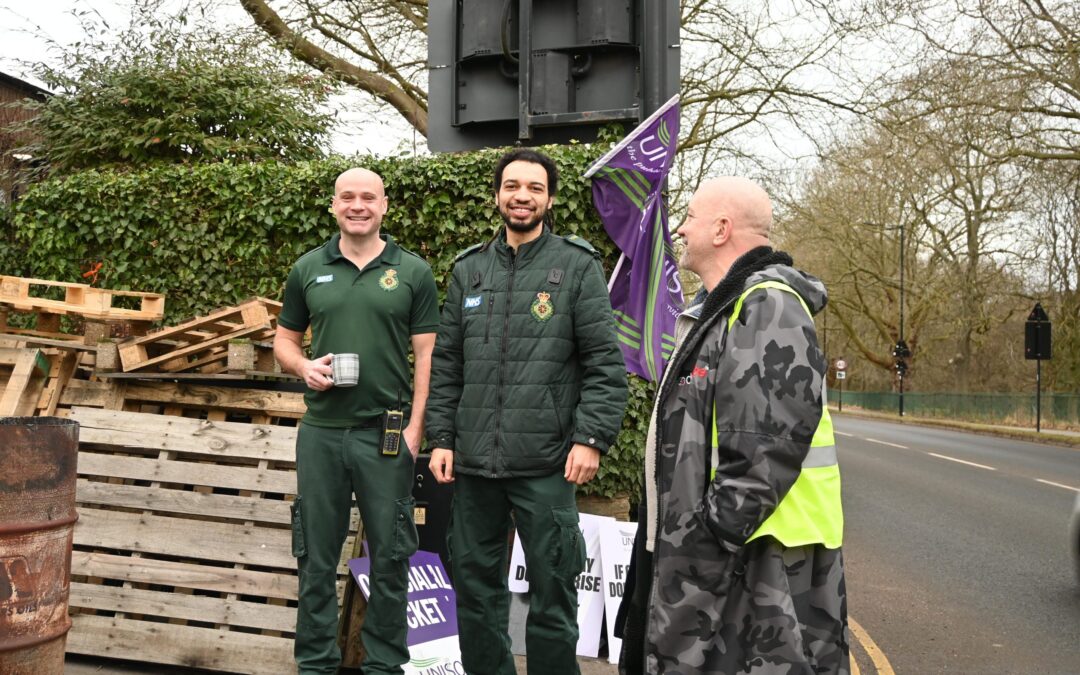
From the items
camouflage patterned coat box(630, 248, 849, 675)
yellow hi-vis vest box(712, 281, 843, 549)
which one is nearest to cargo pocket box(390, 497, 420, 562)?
camouflage patterned coat box(630, 248, 849, 675)

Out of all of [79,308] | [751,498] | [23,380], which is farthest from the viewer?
[79,308]

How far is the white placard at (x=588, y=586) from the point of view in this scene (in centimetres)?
486

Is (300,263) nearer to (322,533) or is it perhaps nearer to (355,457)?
(355,457)

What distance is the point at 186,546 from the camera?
4477mm

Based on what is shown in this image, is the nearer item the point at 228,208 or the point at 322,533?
the point at 322,533

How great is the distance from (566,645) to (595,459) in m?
0.75

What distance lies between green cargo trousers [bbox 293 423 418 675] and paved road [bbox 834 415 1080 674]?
2.70 m

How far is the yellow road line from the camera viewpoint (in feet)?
15.6

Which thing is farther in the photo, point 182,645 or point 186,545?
point 186,545

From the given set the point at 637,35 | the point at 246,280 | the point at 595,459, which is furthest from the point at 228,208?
the point at 595,459

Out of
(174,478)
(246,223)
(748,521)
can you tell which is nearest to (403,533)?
(174,478)

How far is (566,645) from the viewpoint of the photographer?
138 inches

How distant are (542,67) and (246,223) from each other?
3.23 m

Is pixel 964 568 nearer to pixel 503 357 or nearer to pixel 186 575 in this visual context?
pixel 503 357
